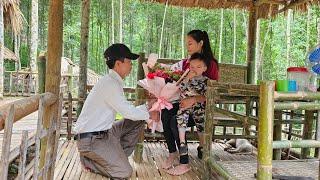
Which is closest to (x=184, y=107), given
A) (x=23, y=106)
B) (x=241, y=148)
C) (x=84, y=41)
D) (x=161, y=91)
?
(x=161, y=91)

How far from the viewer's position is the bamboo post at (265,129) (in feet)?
6.15

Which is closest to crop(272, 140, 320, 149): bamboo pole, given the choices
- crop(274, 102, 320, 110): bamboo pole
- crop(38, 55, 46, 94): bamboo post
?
crop(274, 102, 320, 110): bamboo pole

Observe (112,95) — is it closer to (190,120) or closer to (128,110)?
(128,110)

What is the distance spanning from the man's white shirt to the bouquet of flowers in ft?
1.02

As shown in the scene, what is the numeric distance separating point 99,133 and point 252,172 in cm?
138

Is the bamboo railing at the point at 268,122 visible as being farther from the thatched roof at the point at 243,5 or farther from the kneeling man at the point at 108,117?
the thatched roof at the point at 243,5

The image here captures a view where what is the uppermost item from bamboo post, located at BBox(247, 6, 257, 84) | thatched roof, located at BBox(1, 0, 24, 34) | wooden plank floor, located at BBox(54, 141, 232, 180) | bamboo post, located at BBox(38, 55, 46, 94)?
thatched roof, located at BBox(1, 0, 24, 34)

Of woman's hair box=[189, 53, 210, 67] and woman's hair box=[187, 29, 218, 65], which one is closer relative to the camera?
woman's hair box=[189, 53, 210, 67]

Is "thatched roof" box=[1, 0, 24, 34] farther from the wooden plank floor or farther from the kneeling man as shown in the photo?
the kneeling man

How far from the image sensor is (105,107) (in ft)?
11.2

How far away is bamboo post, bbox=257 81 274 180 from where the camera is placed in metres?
1.88

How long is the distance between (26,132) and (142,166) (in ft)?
7.14

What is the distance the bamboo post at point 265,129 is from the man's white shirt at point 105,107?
5.14 ft

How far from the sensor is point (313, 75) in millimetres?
2711
